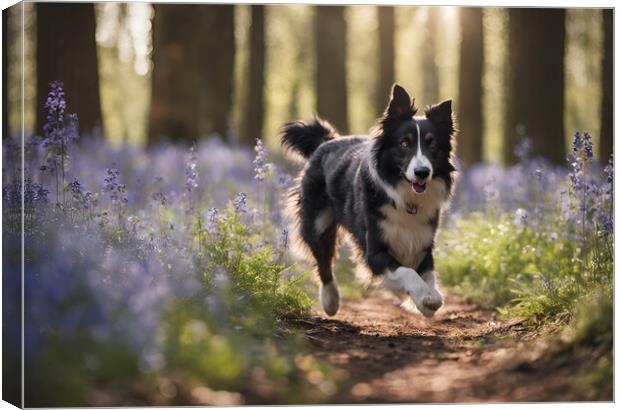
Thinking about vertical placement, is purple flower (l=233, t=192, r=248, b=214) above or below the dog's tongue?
below

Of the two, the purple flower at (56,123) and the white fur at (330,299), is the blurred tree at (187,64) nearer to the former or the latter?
the white fur at (330,299)

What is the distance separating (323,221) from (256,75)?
9.23 meters

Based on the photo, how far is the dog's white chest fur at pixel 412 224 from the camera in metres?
6.51

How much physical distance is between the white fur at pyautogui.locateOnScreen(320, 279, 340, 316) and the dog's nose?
68.9 inches

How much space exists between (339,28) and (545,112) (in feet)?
19.0

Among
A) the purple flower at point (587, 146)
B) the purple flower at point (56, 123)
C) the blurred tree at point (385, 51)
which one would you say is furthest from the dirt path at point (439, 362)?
the blurred tree at point (385, 51)

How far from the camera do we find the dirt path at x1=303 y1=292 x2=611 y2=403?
15.1ft

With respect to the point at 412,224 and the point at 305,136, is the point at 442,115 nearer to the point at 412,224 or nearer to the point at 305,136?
the point at 412,224

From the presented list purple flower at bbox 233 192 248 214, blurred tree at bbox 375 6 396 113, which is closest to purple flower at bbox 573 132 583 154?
purple flower at bbox 233 192 248 214

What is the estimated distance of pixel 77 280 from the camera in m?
4.21

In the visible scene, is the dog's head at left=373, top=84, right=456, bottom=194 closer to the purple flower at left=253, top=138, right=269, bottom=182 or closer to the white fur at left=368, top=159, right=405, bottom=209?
the white fur at left=368, top=159, right=405, bottom=209

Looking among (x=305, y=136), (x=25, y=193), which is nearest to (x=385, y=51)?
(x=305, y=136)

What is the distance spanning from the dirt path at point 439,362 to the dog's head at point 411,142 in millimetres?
1159

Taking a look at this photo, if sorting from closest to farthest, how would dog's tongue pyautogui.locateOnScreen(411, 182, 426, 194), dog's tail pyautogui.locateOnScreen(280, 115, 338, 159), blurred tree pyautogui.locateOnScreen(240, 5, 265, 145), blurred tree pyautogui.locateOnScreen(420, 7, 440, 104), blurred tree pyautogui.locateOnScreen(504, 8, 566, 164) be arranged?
1. dog's tongue pyautogui.locateOnScreen(411, 182, 426, 194)
2. dog's tail pyautogui.locateOnScreen(280, 115, 338, 159)
3. blurred tree pyautogui.locateOnScreen(504, 8, 566, 164)
4. blurred tree pyautogui.locateOnScreen(240, 5, 265, 145)
5. blurred tree pyautogui.locateOnScreen(420, 7, 440, 104)
